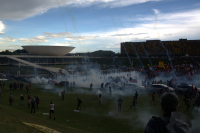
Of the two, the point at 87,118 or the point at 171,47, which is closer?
the point at 87,118

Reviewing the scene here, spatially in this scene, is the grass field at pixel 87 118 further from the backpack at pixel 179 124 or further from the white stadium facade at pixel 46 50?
the white stadium facade at pixel 46 50

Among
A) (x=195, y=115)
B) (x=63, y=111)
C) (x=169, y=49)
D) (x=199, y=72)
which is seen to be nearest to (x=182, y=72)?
(x=199, y=72)

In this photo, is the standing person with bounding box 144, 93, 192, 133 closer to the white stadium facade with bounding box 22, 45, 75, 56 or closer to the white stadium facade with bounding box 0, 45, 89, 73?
the white stadium facade with bounding box 0, 45, 89, 73

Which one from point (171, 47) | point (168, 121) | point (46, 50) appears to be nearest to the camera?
point (168, 121)

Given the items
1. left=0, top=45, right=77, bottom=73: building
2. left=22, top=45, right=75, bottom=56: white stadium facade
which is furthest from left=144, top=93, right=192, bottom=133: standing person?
left=22, top=45, right=75, bottom=56: white stadium facade

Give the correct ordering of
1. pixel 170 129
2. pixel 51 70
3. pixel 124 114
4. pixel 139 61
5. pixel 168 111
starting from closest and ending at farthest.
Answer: pixel 170 129
pixel 168 111
pixel 124 114
pixel 51 70
pixel 139 61

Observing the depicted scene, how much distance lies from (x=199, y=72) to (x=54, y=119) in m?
30.6

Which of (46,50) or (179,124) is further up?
(46,50)

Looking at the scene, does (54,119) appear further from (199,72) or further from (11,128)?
(199,72)

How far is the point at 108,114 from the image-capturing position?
11180 mm

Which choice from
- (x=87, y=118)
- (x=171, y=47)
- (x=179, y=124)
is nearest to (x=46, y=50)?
(x=171, y=47)

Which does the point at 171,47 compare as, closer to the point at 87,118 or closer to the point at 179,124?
the point at 87,118

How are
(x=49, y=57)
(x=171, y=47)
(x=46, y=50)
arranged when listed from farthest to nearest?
(x=171, y=47) → (x=46, y=50) → (x=49, y=57)

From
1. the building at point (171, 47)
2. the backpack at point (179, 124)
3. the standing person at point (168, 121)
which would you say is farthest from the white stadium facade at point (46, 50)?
the backpack at point (179, 124)
